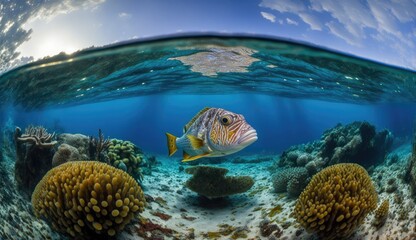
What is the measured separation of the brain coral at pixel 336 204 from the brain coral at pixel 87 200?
2.93m

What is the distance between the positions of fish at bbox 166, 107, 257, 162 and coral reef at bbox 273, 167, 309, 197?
4124mm

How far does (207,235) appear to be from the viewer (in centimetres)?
609

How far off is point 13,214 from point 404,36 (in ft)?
37.6

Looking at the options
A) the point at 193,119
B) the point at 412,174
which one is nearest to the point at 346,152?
the point at 412,174

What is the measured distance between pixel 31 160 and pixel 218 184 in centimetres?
474

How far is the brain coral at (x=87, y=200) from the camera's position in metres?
4.30

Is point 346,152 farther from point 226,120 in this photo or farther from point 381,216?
point 226,120

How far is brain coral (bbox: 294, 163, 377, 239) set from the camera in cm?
465

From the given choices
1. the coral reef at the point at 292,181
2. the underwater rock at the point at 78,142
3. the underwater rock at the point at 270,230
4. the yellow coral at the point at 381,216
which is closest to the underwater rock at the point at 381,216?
the yellow coral at the point at 381,216

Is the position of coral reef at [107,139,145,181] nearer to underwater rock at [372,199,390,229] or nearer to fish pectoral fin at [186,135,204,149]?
fish pectoral fin at [186,135,204,149]

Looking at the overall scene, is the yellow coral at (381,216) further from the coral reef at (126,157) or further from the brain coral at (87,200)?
the coral reef at (126,157)

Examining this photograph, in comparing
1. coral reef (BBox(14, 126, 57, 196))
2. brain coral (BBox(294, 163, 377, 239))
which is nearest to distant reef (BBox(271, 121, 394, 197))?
brain coral (BBox(294, 163, 377, 239))

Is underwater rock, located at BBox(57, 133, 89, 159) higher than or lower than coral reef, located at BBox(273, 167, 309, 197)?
higher

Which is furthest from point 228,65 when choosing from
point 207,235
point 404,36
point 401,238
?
point 401,238
